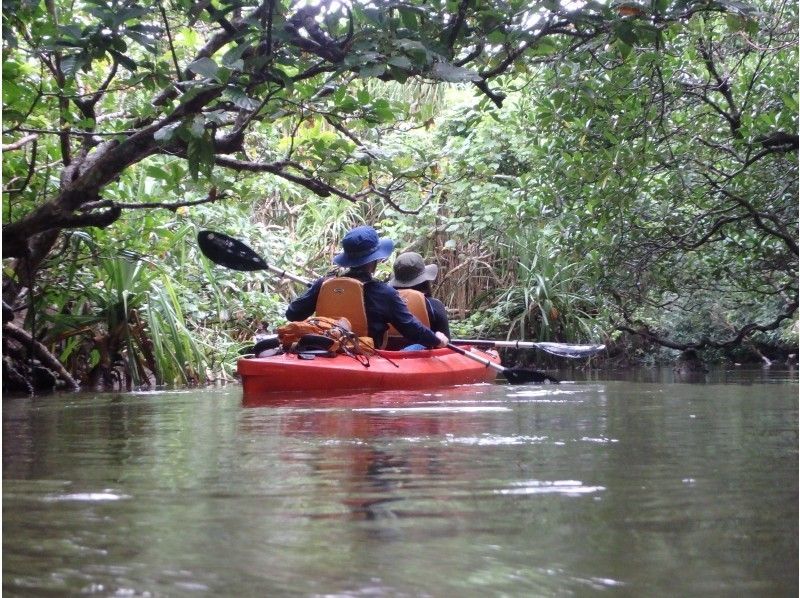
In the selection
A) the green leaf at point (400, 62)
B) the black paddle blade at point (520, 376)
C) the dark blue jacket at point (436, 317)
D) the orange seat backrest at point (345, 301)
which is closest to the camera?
the green leaf at point (400, 62)

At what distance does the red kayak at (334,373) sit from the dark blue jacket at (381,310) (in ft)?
1.04

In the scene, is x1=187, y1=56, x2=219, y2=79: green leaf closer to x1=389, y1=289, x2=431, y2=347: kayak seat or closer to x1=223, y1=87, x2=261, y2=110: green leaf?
x1=223, y1=87, x2=261, y2=110: green leaf

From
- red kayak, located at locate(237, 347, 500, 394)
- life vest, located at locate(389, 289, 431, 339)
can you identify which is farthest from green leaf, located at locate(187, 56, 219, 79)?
life vest, located at locate(389, 289, 431, 339)

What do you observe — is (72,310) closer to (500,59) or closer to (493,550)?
(500,59)

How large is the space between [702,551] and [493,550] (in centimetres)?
30

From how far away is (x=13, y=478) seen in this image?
222 centimetres

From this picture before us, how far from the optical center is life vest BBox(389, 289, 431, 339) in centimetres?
755

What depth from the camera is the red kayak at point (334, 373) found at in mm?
5996

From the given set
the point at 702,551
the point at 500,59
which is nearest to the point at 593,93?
the point at 500,59

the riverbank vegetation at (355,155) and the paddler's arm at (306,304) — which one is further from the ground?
the riverbank vegetation at (355,155)

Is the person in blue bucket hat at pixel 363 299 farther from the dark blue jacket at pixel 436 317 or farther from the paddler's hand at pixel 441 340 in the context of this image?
the dark blue jacket at pixel 436 317

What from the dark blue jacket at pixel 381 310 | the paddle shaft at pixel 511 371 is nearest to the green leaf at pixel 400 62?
the dark blue jacket at pixel 381 310

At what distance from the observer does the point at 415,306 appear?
7559mm

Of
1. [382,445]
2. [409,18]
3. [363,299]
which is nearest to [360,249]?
[363,299]
